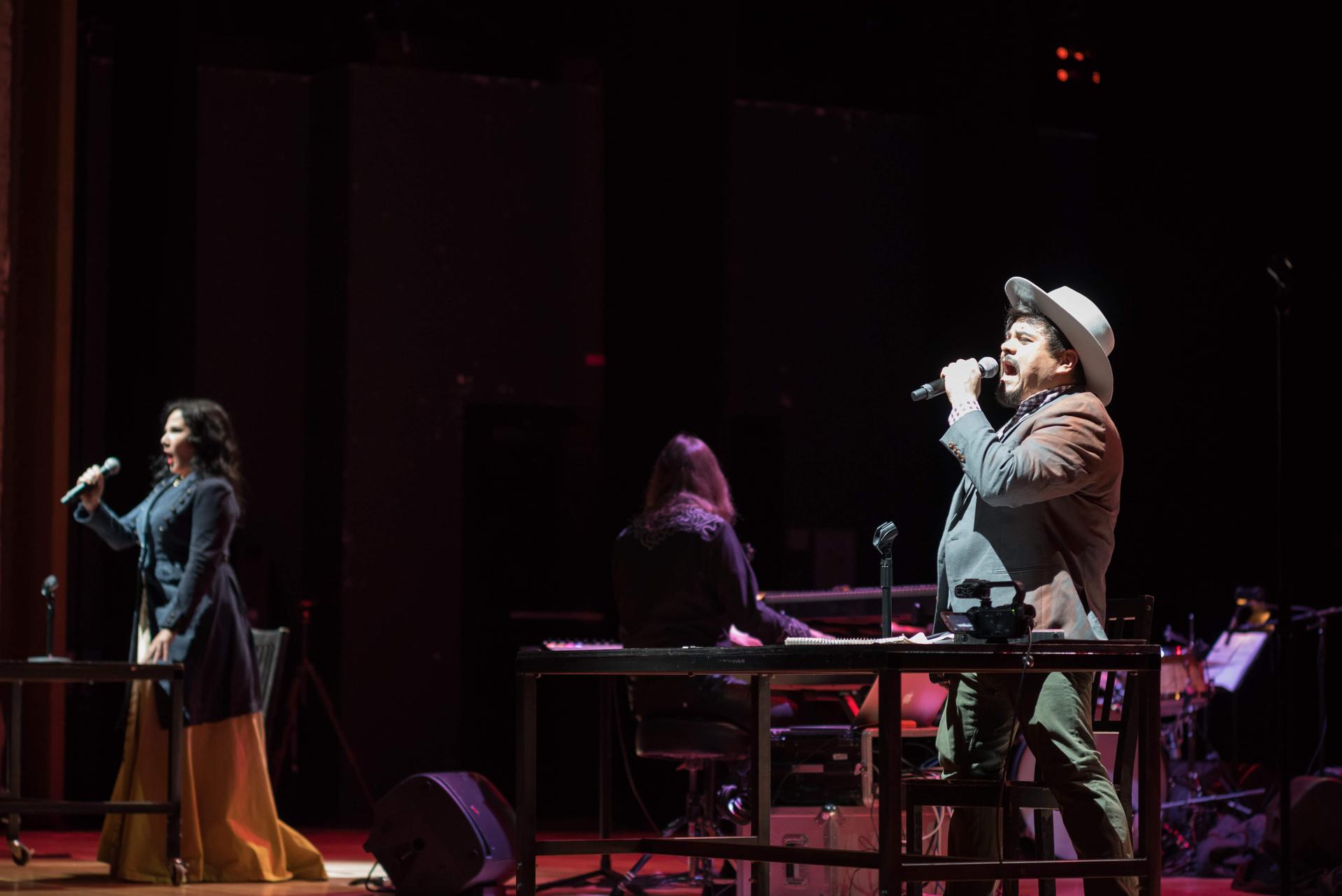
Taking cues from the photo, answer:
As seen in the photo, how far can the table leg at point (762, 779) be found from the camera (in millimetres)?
3878

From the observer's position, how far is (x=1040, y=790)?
3416 millimetres

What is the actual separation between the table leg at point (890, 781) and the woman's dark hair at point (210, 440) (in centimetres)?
375

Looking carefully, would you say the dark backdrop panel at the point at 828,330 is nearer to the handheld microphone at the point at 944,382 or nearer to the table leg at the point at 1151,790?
the handheld microphone at the point at 944,382

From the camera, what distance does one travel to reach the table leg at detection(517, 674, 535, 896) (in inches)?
144

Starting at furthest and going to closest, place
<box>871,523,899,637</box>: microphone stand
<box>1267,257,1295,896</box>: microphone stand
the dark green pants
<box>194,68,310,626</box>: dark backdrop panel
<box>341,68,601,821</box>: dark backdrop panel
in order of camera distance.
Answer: <box>194,68,310,626</box>: dark backdrop panel < <box>341,68,601,821</box>: dark backdrop panel < <box>1267,257,1295,896</box>: microphone stand < <box>871,523,899,637</box>: microphone stand < the dark green pants

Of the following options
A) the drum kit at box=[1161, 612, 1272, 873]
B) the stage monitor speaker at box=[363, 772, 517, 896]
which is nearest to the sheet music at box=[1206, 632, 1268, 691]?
the drum kit at box=[1161, 612, 1272, 873]

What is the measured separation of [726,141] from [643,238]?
55cm

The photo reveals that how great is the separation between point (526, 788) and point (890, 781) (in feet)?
3.23

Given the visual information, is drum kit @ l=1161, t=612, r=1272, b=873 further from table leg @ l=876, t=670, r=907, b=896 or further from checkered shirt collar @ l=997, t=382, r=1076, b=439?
table leg @ l=876, t=670, r=907, b=896

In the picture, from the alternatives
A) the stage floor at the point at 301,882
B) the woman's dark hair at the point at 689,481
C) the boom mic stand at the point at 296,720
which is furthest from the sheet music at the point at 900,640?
the boom mic stand at the point at 296,720

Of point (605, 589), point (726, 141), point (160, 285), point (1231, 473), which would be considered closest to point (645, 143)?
point (726, 141)

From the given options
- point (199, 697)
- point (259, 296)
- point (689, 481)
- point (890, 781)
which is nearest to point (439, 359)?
point (259, 296)

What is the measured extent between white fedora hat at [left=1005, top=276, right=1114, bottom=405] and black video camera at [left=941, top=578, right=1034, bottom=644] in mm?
548

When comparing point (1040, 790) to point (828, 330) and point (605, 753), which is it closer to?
point (605, 753)
